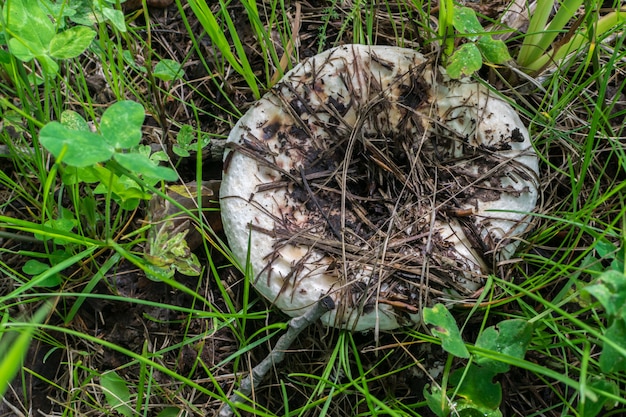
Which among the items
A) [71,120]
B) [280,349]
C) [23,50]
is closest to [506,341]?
[280,349]

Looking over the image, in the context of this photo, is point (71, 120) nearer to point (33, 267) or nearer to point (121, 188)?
point (121, 188)

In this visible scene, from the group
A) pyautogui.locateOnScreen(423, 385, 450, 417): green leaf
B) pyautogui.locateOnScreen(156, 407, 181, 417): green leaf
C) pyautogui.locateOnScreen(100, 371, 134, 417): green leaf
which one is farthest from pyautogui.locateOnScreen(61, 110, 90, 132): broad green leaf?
pyautogui.locateOnScreen(423, 385, 450, 417): green leaf

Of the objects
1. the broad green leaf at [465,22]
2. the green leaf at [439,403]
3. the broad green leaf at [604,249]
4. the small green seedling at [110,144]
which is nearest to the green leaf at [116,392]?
the small green seedling at [110,144]

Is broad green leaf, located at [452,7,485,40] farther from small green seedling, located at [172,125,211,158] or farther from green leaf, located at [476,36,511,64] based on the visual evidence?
small green seedling, located at [172,125,211,158]

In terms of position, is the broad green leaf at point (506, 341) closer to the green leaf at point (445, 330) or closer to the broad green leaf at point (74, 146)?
the green leaf at point (445, 330)

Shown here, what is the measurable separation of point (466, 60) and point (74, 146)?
125 centimetres

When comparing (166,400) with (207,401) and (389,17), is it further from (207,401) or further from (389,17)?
(389,17)

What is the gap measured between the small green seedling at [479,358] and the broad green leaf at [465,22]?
36.8 inches

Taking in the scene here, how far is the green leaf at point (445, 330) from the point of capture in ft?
4.50

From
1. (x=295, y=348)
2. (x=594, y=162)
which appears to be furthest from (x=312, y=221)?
(x=594, y=162)

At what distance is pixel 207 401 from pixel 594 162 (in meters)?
1.63

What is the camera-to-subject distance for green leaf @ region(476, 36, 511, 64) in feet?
5.83

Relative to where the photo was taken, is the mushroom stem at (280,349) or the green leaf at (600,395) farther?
the mushroom stem at (280,349)

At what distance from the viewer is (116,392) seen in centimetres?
170
